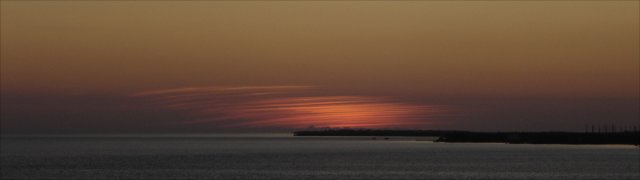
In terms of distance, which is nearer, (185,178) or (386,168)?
(185,178)

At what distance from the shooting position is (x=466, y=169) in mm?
93000

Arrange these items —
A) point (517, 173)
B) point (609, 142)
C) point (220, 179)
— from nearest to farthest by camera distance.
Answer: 1. point (220, 179)
2. point (517, 173)
3. point (609, 142)

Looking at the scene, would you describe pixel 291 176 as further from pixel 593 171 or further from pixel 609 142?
pixel 609 142

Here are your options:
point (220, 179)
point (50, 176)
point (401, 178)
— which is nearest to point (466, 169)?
point (401, 178)

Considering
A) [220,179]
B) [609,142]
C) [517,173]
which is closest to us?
[220,179]

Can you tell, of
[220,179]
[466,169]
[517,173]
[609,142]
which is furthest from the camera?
[609,142]

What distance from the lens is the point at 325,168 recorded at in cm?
9581

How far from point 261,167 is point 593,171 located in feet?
92.0

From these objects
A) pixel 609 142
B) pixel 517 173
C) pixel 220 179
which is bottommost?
pixel 220 179

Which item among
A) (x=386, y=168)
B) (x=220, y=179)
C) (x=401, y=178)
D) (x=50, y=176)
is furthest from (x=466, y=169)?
(x=50, y=176)

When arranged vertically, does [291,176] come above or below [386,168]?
below

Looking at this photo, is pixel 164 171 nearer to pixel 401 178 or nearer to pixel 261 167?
pixel 261 167

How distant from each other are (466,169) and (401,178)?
1448cm

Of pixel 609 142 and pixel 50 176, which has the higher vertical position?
pixel 609 142
